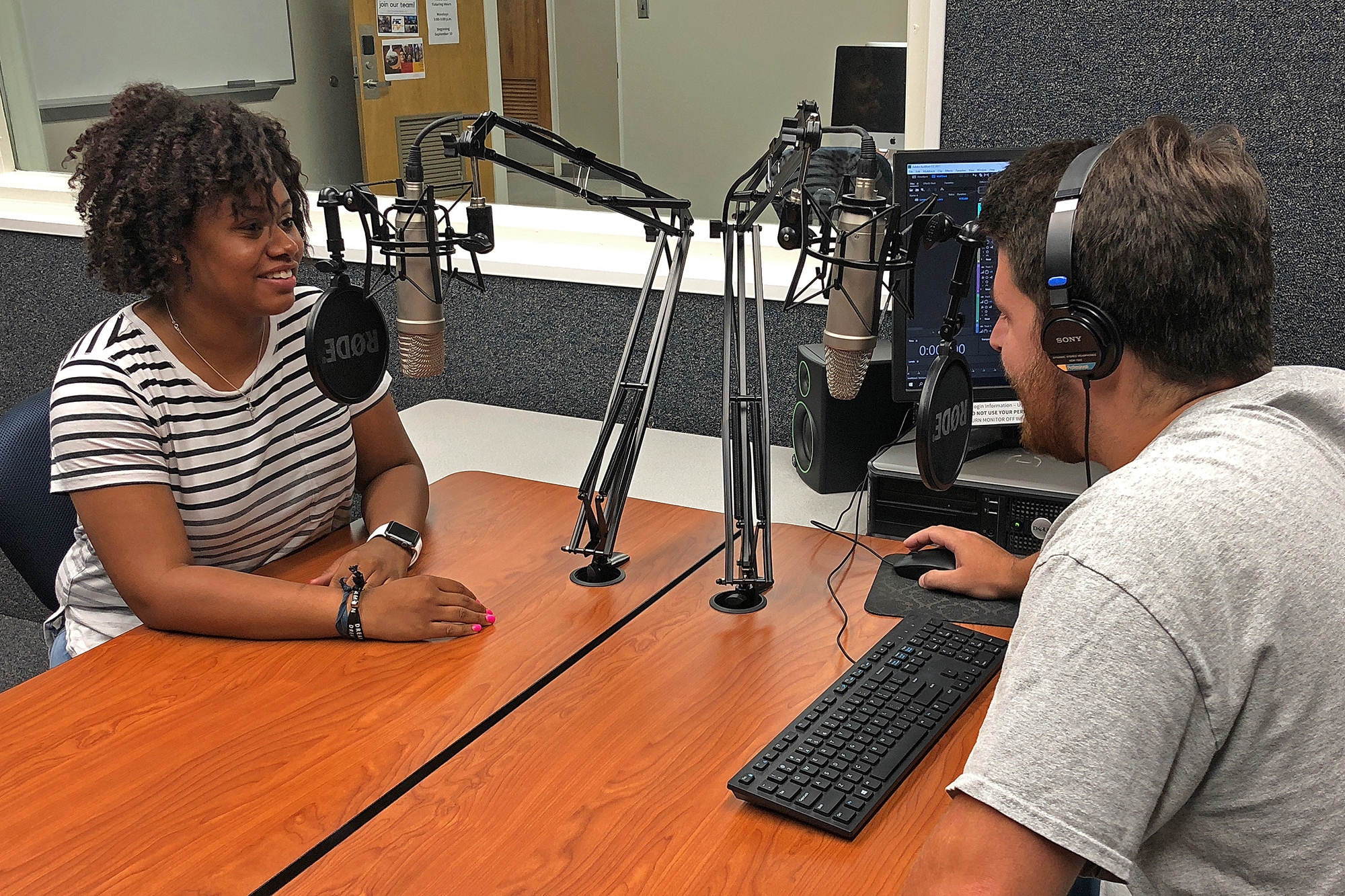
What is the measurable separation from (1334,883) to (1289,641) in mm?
148

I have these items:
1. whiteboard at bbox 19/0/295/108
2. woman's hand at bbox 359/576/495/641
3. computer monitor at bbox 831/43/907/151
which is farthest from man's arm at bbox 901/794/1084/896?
whiteboard at bbox 19/0/295/108

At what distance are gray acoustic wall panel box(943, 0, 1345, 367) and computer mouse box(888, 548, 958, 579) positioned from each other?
56 cm

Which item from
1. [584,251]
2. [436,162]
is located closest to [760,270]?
[584,251]

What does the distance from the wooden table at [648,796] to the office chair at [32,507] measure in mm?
698

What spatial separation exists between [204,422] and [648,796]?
68 cm

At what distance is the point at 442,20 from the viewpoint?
12.6ft

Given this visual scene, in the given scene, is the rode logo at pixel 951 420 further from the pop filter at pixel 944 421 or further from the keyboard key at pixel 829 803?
the keyboard key at pixel 829 803

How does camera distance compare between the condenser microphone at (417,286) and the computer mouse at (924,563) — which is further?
the computer mouse at (924,563)

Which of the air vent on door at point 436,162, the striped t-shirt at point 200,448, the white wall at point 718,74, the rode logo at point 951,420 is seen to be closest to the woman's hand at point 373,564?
the striped t-shirt at point 200,448

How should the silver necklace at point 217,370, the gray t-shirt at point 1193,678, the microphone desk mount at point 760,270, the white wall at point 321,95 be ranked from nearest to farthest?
the gray t-shirt at point 1193,678
the microphone desk mount at point 760,270
the silver necklace at point 217,370
the white wall at point 321,95

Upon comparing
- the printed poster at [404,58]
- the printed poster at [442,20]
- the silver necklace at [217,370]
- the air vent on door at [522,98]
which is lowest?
the silver necklace at [217,370]

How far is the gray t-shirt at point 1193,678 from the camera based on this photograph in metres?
0.55

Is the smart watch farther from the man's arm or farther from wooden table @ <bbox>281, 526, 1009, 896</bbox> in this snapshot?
the man's arm

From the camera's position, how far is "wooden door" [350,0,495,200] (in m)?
3.78
